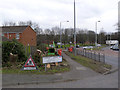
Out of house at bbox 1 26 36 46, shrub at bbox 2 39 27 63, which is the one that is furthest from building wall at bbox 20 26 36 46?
shrub at bbox 2 39 27 63

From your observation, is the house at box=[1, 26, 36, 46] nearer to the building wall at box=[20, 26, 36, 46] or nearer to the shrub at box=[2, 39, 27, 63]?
the building wall at box=[20, 26, 36, 46]

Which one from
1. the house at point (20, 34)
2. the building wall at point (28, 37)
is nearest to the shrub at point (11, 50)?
the house at point (20, 34)

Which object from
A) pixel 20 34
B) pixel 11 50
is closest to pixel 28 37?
pixel 20 34

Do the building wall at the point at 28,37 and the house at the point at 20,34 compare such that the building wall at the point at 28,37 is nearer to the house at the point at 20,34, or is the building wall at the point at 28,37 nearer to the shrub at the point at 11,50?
the house at the point at 20,34

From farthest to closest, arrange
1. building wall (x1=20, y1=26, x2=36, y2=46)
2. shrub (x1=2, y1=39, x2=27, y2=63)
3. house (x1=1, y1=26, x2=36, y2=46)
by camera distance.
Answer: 1. building wall (x1=20, y1=26, x2=36, y2=46)
2. house (x1=1, y1=26, x2=36, y2=46)
3. shrub (x1=2, y1=39, x2=27, y2=63)

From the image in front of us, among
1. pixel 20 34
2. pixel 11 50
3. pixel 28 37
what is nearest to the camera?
pixel 11 50

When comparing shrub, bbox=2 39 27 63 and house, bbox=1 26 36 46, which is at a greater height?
house, bbox=1 26 36 46

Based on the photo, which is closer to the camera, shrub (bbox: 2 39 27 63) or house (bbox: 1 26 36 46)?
shrub (bbox: 2 39 27 63)

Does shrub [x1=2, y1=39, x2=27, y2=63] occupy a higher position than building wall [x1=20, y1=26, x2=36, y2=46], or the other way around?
building wall [x1=20, y1=26, x2=36, y2=46]

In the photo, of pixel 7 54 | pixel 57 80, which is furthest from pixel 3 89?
pixel 7 54

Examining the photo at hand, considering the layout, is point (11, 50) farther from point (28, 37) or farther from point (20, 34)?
point (28, 37)

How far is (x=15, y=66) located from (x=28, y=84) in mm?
3962

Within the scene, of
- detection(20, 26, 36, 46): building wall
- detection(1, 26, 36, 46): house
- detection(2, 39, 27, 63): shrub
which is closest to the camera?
detection(2, 39, 27, 63): shrub

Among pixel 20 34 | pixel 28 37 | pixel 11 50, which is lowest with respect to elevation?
pixel 11 50
